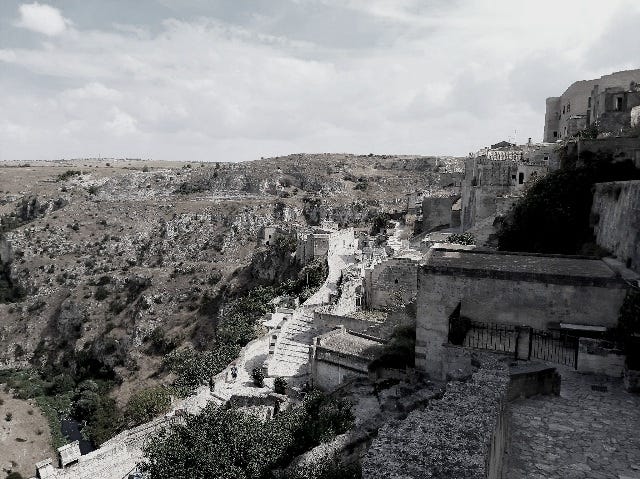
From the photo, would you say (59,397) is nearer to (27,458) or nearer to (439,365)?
(27,458)

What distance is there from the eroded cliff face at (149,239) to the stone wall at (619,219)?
29.3 meters

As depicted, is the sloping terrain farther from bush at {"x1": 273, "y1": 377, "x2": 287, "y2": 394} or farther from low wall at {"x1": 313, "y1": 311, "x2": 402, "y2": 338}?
bush at {"x1": 273, "y1": 377, "x2": 287, "y2": 394}

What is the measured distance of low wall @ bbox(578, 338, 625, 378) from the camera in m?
9.80

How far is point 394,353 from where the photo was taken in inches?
550

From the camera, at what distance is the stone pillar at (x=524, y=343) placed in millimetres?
10836

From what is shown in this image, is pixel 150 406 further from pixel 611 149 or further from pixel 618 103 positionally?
pixel 618 103

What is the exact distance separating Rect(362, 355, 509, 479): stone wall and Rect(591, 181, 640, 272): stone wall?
575 cm

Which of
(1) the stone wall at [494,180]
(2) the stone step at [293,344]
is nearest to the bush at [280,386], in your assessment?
(2) the stone step at [293,344]

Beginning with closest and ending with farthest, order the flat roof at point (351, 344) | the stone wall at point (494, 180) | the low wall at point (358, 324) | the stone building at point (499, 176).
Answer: the flat roof at point (351, 344) < the low wall at point (358, 324) < the stone building at point (499, 176) < the stone wall at point (494, 180)

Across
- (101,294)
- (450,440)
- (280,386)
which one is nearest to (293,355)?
(280,386)

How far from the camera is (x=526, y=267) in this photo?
39.2 ft

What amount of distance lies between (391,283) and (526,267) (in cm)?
1281

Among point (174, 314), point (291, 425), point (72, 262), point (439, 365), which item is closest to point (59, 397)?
point (174, 314)

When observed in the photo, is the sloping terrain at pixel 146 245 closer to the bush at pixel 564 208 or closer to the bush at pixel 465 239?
the bush at pixel 465 239
